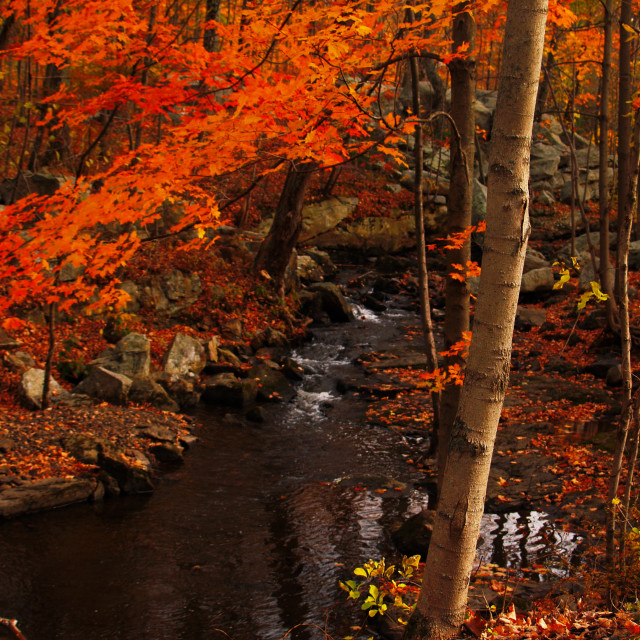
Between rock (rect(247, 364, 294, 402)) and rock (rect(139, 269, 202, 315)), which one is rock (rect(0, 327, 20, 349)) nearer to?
rock (rect(139, 269, 202, 315))

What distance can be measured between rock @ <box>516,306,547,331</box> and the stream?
22.6ft

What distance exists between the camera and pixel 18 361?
27.7ft

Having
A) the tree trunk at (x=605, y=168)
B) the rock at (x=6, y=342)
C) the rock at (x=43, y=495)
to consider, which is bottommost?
the rock at (x=43, y=495)

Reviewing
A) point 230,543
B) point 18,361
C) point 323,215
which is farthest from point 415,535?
point 323,215

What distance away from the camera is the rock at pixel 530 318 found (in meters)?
13.9

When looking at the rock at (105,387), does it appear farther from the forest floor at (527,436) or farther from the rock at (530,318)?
the rock at (530,318)

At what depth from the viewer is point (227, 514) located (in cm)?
646

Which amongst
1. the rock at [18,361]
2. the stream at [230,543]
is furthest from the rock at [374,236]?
the rock at [18,361]

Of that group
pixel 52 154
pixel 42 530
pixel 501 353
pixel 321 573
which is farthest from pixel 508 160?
pixel 52 154

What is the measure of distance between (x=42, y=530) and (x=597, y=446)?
720cm

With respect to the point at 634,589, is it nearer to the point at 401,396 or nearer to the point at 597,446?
the point at 597,446

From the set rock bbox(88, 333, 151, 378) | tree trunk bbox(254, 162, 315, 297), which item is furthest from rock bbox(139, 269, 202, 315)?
Answer: tree trunk bbox(254, 162, 315, 297)

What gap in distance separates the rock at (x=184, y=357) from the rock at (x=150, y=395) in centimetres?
75

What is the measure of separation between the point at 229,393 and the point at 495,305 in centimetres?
812
